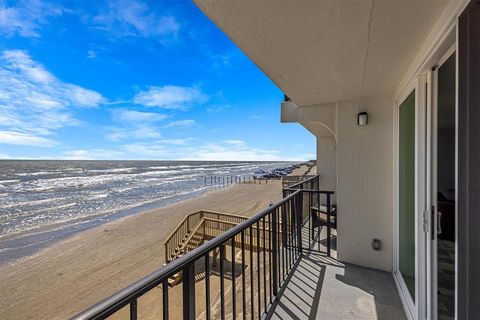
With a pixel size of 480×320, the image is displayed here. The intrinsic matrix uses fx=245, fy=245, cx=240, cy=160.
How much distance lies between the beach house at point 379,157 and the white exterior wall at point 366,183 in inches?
0.5

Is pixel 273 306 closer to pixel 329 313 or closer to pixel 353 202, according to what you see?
pixel 329 313

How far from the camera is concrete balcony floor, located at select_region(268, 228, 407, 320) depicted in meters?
2.22

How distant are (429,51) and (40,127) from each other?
191ft

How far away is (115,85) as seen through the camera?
75.8ft

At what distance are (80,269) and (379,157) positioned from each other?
8.85m

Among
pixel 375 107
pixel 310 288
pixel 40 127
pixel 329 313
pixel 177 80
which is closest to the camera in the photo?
pixel 329 313

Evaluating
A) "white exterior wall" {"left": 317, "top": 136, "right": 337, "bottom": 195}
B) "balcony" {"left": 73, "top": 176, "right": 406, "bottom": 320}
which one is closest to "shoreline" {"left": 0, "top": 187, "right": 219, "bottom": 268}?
"balcony" {"left": 73, "top": 176, "right": 406, "bottom": 320}

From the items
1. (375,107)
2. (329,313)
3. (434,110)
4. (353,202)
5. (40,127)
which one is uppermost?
(40,127)

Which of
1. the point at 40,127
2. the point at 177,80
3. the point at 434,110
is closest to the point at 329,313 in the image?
the point at 434,110

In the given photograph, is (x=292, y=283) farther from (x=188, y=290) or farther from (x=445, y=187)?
(x=188, y=290)

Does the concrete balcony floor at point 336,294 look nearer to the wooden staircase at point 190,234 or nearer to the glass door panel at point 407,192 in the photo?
the glass door panel at point 407,192

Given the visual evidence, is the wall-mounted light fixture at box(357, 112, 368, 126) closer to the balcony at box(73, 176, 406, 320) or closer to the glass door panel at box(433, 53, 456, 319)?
the balcony at box(73, 176, 406, 320)

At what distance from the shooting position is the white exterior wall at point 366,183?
3.13 meters

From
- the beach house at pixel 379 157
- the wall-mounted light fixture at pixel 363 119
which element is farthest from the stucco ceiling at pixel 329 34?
the wall-mounted light fixture at pixel 363 119
